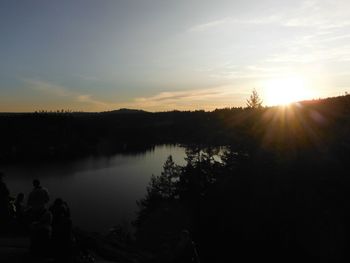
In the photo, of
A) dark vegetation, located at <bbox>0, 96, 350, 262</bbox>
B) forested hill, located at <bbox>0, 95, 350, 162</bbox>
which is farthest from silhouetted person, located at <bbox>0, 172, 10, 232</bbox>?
forested hill, located at <bbox>0, 95, 350, 162</bbox>

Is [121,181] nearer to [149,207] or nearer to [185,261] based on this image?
[149,207]

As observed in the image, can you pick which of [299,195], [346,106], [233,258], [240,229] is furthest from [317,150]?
[346,106]

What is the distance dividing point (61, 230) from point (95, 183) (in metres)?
73.6

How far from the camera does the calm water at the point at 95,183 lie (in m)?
60.4

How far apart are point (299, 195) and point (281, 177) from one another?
4.26 metres

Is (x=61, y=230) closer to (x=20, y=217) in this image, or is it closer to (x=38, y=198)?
(x=38, y=198)

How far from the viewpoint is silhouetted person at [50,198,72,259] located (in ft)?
38.4

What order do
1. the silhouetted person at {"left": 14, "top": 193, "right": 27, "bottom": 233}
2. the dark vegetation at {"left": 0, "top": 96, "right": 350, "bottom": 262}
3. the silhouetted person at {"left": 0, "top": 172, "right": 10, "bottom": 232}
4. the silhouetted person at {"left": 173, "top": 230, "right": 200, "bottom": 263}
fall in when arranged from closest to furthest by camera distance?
the silhouetted person at {"left": 173, "top": 230, "right": 200, "bottom": 263}
the silhouetted person at {"left": 0, "top": 172, "right": 10, "bottom": 232}
the silhouetted person at {"left": 14, "top": 193, "right": 27, "bottom": 233}
the dark vegetation at {"left": 0, "top": 96, "right": 350, "bottom": 262}

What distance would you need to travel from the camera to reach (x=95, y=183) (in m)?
83.6

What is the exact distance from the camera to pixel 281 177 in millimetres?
37812

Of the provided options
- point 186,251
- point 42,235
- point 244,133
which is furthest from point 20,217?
point 244,133

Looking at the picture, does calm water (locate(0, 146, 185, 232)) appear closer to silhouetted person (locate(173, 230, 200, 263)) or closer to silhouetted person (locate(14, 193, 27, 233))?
silhouetted person (locate(14, 193, 27, 233))

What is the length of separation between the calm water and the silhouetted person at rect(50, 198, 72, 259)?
1676 inches

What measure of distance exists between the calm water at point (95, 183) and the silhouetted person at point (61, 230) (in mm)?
42562
